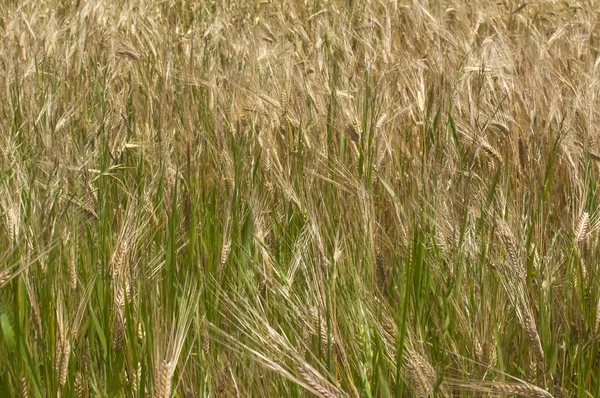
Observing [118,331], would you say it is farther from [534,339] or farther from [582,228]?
[582,228]

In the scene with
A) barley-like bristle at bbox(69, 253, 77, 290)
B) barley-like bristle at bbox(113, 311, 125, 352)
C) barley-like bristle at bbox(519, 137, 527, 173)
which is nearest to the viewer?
barley-like bristle at bbox(113, 311, 125, 352)

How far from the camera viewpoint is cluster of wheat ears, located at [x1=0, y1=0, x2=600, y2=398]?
44.8 inches

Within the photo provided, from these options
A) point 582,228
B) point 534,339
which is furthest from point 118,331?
point 582,228

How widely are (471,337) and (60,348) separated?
1.61 ft

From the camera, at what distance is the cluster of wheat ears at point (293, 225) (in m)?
1.14

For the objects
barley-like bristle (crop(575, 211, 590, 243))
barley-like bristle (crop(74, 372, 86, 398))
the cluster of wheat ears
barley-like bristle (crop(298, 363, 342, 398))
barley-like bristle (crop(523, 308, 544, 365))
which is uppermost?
barley-like bristle (crop(298, 363, 342, 398))

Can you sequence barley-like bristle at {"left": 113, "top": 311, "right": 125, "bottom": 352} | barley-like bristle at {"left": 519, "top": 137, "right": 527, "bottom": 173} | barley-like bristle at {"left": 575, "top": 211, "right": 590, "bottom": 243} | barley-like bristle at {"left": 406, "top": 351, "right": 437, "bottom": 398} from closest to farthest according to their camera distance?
barley-like bristle at {"left": 406, "top": 351, "right": 437, "bottom": 398}
barley-like bristle at {"left": 113, "top": 311, "right": 125, "bottom": 352}
barley-like bristle at {"left": 575, "top": 211, "right": 590, "bottom": 243}
barley-like bristle at {"left": 519, "top": 137, "right": 527, "bottom": 173}

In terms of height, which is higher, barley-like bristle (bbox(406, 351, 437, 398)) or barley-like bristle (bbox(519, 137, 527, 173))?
barley-like bristle (bbox(406, 351, 437, 398))

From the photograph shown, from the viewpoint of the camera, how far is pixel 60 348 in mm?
1097

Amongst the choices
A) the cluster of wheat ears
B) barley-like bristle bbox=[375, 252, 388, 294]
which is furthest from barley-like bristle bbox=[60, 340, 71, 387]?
barley-like bristle bbox=[375, 252, 388, 294]

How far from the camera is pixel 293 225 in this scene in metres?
1.65

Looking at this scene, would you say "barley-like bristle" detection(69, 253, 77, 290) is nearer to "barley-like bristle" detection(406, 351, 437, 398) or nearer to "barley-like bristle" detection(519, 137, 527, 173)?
"barley-like bristle" detection(406, 351, 437, 398)

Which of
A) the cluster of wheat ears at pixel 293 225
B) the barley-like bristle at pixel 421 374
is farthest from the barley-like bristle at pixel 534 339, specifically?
the barley-like bristle at pixel 421 374

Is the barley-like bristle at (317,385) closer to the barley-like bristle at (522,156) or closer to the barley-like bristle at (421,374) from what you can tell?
the barley-like bristle at (421,374)
